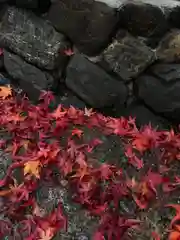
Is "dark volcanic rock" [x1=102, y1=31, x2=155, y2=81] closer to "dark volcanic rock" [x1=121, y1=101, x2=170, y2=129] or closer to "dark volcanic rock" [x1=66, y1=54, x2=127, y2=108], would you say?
"dark volcanic rock" [x1=66, y1=54, x2=127, y2=108]

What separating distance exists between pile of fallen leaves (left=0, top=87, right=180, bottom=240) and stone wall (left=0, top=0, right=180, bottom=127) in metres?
0.45

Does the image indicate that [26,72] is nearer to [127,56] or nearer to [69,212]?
[127,56]

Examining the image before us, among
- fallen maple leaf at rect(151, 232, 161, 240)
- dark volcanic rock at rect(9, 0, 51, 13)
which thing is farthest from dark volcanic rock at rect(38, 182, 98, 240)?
dark volcanic rock at rect(9, 0, 51, 13)

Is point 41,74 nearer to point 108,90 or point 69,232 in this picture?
point 108,90

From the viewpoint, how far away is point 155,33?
2.19 m

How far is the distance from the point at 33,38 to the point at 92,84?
23.1 inches

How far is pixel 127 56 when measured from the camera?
89.5 inches

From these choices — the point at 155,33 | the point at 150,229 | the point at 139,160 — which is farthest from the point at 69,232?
the point at 155,33

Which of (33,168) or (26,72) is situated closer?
(33,168)

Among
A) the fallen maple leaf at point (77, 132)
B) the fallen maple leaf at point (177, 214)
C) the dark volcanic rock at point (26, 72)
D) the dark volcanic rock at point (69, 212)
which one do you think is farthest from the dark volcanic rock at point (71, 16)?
the fallen maple leaf at point (177, 214)

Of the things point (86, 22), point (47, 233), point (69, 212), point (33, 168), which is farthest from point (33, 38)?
point (47, 233)

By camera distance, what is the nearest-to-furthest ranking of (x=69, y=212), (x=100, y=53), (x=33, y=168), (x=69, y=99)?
(x=69, y=212), (x=33, y=168), (x=100, y=53), (x=69, y=99)

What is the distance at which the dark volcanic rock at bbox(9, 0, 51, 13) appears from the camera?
97.6 inches

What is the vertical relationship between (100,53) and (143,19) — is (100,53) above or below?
below
